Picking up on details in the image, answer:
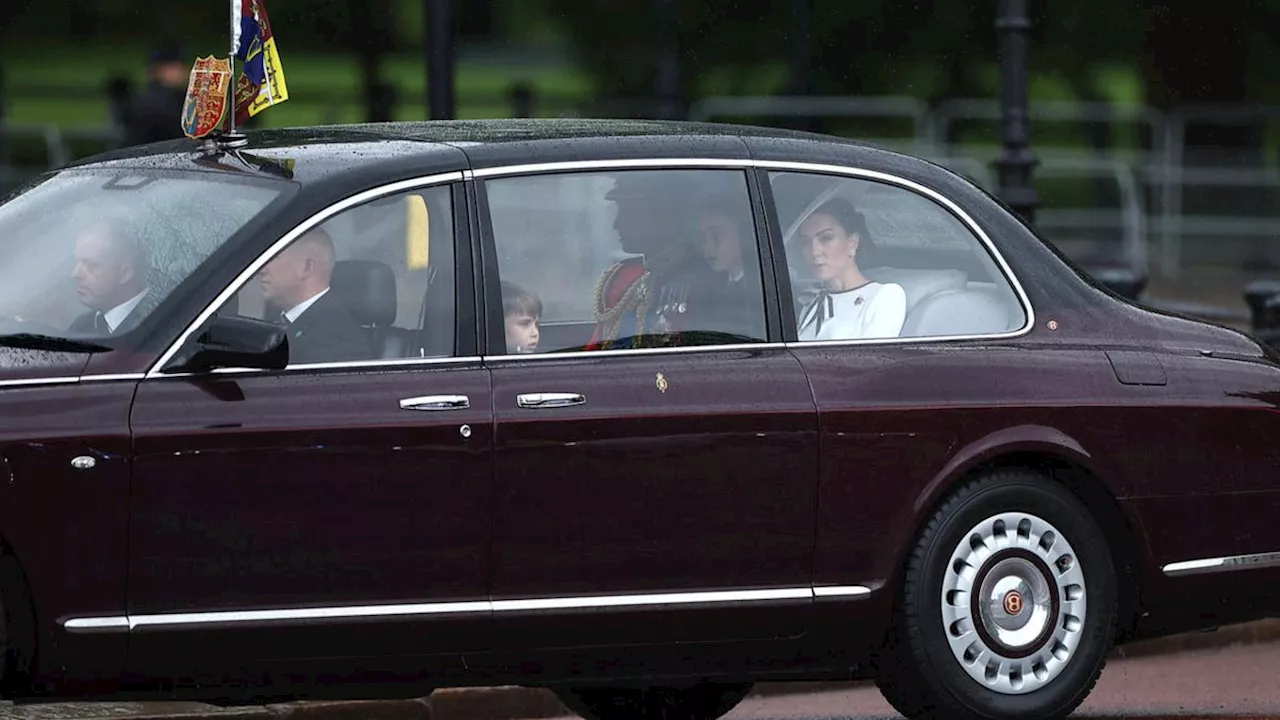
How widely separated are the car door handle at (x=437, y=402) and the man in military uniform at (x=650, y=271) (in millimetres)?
444

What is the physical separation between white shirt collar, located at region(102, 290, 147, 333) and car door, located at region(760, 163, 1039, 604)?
1657 mm

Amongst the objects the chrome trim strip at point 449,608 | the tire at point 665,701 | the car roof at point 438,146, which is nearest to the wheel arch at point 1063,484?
the chrome trim strip at point 449,608

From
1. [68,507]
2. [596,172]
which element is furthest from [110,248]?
[596,172]

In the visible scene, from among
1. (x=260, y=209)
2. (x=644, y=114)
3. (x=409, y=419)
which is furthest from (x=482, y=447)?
(x=644, y=114)

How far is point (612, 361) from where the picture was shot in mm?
6625

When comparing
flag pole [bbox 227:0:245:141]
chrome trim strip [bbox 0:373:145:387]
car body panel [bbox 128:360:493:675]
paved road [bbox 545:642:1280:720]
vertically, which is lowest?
paved road [bbox 545:642:1280:720]

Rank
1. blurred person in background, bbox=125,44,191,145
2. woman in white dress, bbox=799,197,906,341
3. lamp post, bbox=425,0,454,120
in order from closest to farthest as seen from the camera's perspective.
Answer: woman in white dress, bbox=799,197,906,341 → lamp post, bbox=425,0,454,120 → blurred person in background, bbox=125,44,191,145

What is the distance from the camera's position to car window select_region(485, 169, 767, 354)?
6621mm

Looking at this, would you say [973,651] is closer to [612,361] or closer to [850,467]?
[850,467]

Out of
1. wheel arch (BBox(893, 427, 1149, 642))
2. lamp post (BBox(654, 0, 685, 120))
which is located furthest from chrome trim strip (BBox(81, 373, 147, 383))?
lamp post (BBox(654, 0, 685, 120))

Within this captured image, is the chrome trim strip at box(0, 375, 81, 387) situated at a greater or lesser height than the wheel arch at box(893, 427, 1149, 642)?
greater

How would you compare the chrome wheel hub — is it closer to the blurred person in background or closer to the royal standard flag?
the royal standard flag

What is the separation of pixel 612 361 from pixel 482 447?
0.44 metres

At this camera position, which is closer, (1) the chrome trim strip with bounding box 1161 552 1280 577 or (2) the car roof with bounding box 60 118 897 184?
(2) the car roof with bounding box 60 118 897 184
